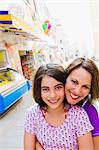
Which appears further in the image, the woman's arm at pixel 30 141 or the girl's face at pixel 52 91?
the woman's arm at pixel 30 141

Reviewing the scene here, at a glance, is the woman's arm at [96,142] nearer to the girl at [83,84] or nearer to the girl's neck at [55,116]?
the girl at [83,84]

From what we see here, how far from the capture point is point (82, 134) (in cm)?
125

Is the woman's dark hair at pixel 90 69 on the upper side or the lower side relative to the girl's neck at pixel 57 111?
upper

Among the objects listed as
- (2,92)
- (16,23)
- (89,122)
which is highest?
(16,23)

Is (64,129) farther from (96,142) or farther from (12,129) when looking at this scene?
(12,129)

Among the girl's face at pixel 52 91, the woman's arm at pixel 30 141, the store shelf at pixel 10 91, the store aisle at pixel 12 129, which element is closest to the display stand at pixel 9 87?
the store shelf at pixel 10 91

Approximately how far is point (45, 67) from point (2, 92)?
88.0 inches

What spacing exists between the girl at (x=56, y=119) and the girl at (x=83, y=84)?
1.6 inches

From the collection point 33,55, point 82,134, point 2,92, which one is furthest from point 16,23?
point 33,55

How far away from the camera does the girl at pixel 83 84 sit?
1.23 metres

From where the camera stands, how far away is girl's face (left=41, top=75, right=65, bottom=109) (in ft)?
4.12

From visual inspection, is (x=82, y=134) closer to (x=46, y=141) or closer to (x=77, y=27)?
(x=46, y=141)

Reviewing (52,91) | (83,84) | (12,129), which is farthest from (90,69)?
(12,129)

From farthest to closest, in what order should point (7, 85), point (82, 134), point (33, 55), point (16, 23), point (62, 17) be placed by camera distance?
point (62, 17)
point (33, 55)
point (7, 85)
point (16, 23)
point (82, 134)
